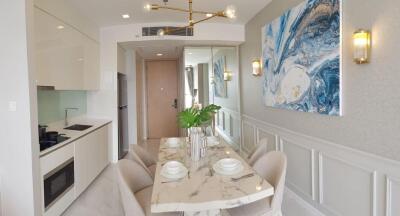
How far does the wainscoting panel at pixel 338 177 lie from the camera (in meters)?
1.94

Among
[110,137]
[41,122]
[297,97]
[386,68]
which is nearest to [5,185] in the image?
[41,122]

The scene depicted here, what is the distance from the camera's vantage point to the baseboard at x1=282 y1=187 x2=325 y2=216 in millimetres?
2812

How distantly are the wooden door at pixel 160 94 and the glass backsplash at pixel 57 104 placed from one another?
3.12 metres

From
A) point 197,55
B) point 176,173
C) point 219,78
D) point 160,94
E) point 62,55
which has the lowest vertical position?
point 176,173

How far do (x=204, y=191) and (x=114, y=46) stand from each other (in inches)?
156

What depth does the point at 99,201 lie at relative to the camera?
3.26 m

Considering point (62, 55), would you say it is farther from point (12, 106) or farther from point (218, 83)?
point (218, 83)

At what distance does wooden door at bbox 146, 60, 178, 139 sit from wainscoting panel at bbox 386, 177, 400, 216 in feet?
20.7

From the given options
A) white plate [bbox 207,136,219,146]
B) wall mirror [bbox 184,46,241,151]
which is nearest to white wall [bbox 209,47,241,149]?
wall mirror [bbox 184,46,241,151]

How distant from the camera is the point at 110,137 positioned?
484 cm

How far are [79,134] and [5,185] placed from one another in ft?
3.50

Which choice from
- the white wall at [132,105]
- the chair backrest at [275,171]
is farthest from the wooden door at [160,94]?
the chair backrest at [275,171]

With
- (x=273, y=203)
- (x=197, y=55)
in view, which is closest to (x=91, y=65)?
(x=197, y=55)

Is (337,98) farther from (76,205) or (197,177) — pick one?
(76,205)
